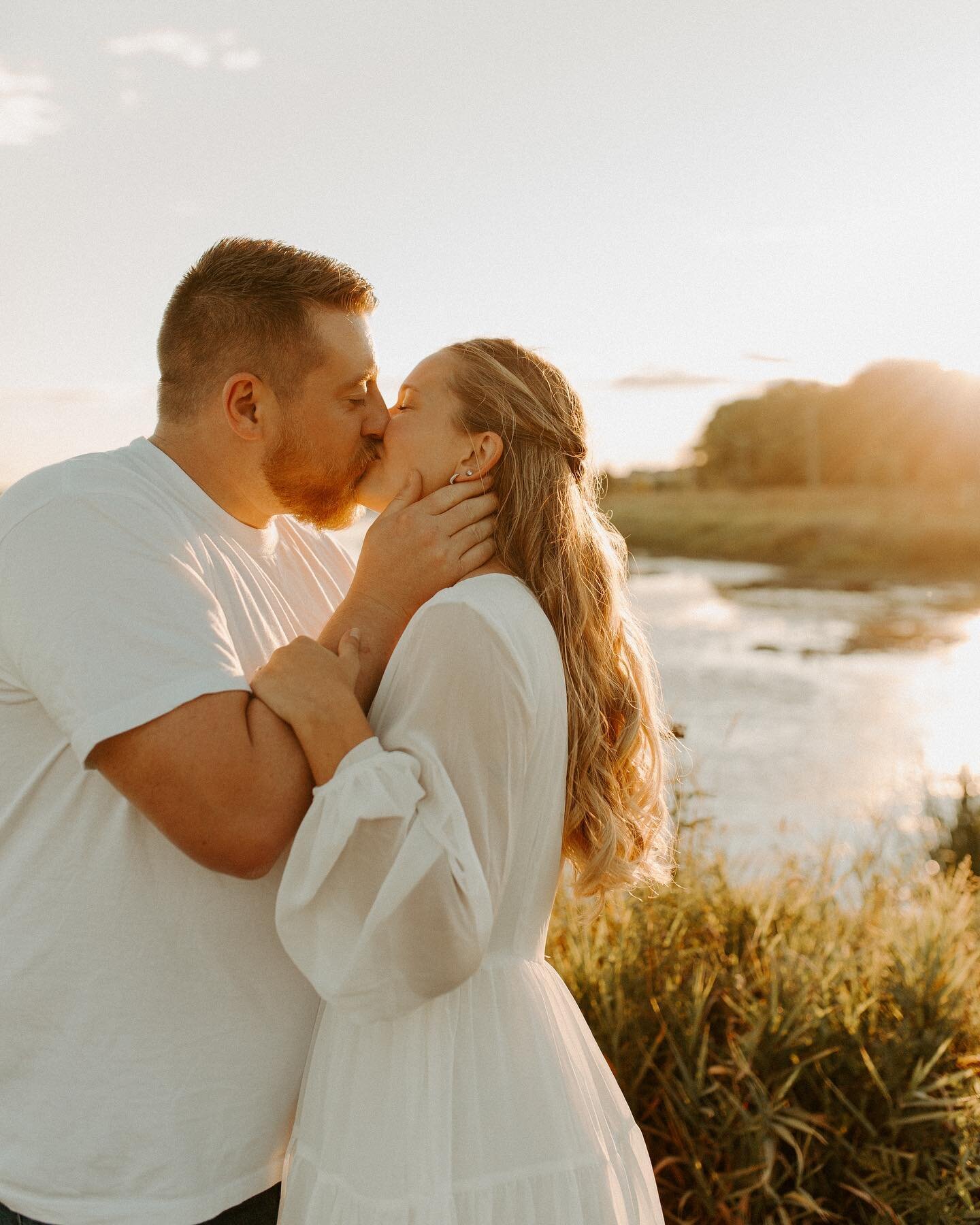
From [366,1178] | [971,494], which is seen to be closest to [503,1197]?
[366,1178]

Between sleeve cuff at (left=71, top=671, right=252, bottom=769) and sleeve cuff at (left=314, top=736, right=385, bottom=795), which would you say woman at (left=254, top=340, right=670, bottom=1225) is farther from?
sleeve cuff at (left=71, top=671, right=252, bottom=769)

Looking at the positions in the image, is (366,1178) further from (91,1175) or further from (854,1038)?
(854,1038)

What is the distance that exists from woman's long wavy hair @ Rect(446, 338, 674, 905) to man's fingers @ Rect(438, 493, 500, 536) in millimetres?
35

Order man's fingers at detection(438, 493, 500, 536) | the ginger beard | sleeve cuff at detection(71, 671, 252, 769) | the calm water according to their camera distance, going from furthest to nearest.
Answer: the calm water
the ginger beard
man's fingers at detection(438, 493, 500, 536)
sleeve cuff at detection(71, 671, 252, 769)

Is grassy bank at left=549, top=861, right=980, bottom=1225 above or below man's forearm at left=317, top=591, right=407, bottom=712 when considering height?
Result: below

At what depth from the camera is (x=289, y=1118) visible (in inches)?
67.6

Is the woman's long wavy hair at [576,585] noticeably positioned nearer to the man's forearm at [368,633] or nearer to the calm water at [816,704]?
the man's forearm at [368,633]

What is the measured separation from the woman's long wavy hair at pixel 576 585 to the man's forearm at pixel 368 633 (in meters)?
0.24

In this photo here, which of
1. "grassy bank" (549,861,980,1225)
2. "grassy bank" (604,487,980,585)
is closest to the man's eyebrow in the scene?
"grassy bank" (549,861,980,1225)

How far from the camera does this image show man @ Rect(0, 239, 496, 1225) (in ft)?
4.81

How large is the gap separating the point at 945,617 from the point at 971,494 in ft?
12.7

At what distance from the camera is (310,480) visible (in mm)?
1977

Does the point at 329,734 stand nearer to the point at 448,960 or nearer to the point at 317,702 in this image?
the point at 317,702

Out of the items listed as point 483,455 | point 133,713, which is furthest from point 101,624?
point 483,455
